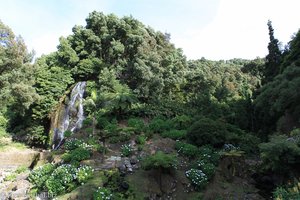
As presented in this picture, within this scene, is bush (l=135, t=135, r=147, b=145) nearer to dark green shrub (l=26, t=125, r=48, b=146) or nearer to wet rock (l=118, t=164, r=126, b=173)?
wet rock (l=118, t=164, r=126, b=173)

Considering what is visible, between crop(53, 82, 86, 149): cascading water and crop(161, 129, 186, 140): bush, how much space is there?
8193 millimetres

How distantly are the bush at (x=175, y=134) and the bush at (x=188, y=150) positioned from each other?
5.59ft

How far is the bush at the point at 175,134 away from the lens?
19766mm

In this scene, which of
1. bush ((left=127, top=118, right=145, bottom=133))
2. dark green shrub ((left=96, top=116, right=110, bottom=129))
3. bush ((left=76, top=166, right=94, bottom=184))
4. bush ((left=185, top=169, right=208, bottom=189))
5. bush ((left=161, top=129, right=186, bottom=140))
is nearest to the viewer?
bush ((left=76, top=166, right=94, bottom=184))

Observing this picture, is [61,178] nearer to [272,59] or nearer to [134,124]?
[134,124]

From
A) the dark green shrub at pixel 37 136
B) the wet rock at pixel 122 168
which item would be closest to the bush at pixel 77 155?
the wet rock at pixel 122 168

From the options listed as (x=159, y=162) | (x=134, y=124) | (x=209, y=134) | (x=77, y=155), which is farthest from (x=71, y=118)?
(x=159, y=162)

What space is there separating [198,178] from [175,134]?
5.07 meters

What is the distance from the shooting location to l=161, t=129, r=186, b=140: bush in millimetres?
19766

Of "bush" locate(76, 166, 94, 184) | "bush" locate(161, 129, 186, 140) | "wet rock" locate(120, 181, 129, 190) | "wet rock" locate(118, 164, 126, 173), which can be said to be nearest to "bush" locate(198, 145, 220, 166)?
"bush" locate(161, 129, 186, 140)

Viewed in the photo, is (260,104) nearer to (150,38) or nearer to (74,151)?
(74,151)

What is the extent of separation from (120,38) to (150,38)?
2961 mm

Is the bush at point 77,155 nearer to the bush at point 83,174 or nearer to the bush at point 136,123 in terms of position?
the bush at point 83,174

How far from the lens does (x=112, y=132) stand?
67.0ft
